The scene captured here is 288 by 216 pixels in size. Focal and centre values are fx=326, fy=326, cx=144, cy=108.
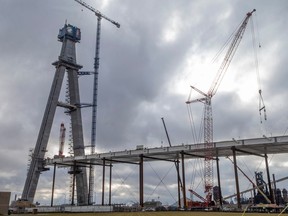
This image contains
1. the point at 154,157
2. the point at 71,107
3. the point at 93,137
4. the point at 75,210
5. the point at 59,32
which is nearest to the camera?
the point at 75,210

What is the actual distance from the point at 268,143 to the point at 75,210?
51.8 metres

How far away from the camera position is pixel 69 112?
13475cm

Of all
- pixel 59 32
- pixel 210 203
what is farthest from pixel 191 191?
pixel 59 32

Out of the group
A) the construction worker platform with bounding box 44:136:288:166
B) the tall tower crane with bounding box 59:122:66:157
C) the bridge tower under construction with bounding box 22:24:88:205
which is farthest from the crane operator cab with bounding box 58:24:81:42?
the construction worker platform with bounding box 44:136:288:166

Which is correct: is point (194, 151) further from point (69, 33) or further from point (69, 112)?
point (69, 33)

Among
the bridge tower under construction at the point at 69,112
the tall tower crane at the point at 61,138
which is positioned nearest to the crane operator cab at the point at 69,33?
the bridge tower under construction at the point at 69,112

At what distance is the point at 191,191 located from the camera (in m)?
126

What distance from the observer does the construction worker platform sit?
77938mm

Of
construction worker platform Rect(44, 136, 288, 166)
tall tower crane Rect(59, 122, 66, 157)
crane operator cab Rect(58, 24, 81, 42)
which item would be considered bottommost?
construction worker platform Rect(44, 136, 288, 166)

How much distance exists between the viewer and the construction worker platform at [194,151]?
7794 cm

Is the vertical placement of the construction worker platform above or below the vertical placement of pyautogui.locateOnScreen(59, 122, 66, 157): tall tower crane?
below

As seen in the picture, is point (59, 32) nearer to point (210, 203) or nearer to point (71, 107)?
point (71, 107)

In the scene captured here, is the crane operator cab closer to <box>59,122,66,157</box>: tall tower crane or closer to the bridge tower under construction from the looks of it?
the bridge tower under construction

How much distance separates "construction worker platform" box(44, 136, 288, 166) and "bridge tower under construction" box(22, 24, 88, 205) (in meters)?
9.15
